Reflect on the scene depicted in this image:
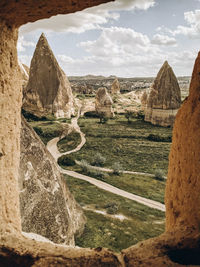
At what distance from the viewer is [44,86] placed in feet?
145

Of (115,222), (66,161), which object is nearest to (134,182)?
(115,222)

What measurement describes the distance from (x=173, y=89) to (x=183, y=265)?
41662 millimetres

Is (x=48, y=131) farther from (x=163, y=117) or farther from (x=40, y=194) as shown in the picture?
(x=40, y=194)

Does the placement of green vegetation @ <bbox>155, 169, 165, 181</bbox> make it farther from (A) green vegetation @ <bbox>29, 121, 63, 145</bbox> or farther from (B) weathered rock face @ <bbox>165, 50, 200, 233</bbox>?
(B) weathered rock face @ <bbox>165, 50, 200, 233</bbox>

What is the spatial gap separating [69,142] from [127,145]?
26.6 feet

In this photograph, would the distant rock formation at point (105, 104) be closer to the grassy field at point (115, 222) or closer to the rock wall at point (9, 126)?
the grassy field at point (115, 222)

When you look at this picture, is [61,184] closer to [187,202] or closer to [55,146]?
[187,202]

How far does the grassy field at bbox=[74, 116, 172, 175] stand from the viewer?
82.7ft

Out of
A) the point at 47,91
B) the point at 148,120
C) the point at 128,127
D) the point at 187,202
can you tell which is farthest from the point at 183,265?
the point at 47,91

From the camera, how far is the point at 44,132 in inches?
1351

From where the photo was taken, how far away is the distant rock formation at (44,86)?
143 ft

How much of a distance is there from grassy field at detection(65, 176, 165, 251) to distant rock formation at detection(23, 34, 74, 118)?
2812 centimetres

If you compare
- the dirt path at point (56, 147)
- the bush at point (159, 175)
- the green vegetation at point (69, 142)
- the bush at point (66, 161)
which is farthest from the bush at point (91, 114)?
the bush at point (159, 175)

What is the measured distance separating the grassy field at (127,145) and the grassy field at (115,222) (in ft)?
25.3
